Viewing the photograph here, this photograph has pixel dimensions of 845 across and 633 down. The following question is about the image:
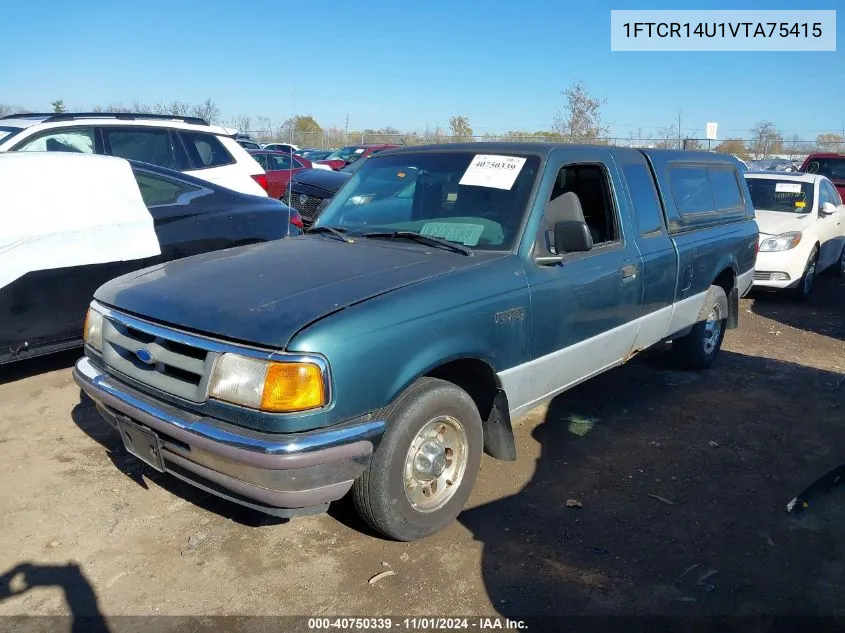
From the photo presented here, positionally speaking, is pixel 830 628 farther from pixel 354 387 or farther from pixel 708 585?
pixel 354 387

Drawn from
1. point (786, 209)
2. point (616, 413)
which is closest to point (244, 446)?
point (616, 413)

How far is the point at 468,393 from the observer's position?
11.7ft

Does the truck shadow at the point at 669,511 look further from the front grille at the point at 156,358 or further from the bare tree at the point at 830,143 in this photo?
the bare tree at the point at 830,143

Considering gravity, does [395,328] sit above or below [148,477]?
above

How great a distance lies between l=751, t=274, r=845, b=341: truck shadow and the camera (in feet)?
25.6

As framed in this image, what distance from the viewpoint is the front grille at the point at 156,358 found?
2.82m

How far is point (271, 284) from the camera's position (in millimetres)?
3121

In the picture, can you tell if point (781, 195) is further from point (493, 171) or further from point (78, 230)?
point (78, 230)

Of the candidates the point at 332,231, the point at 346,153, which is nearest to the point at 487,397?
the point at 332,231

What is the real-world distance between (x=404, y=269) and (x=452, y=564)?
142 centimetres

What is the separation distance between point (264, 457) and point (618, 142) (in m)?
23.4

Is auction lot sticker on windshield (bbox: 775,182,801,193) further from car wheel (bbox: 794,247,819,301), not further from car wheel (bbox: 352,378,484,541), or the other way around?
car wheel (bbox: 352,378,484,541)

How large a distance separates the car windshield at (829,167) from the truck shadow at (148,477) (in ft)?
51.4

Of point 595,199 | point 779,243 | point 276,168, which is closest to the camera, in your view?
point 595,199
